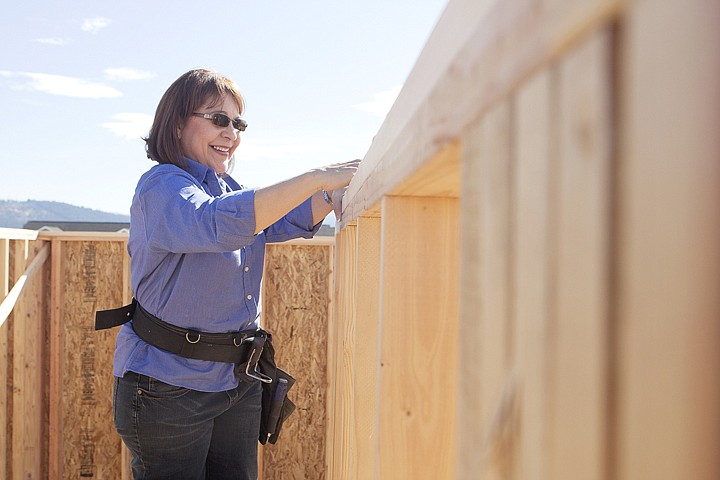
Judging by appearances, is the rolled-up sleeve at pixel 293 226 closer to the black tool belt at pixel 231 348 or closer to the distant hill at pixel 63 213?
the black tool belt at pixel 231 348

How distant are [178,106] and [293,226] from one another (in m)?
0.57

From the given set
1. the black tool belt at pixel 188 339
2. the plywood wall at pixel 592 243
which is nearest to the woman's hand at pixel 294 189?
the black tool belt at pixel 188 339

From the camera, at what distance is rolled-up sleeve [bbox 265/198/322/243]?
7.63 ft

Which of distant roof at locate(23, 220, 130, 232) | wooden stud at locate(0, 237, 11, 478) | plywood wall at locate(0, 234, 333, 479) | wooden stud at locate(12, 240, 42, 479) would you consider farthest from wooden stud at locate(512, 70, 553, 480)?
distant roof at locate(23, 220, 130, 232)

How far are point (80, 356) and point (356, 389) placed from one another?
332cm

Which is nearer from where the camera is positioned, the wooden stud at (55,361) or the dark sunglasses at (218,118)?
the dark sunglasses at (218,118)

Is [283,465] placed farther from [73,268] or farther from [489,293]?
[489,293]

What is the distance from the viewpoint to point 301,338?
4270mm

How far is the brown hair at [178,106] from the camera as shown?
205 centimetres

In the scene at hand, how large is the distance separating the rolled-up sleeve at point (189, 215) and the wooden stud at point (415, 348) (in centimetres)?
74

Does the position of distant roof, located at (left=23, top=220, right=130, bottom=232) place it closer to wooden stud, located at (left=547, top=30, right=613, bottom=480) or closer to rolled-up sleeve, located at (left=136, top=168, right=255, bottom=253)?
rolled-up sleeve, located at (left=136, top=168, right=255, bottom=253)

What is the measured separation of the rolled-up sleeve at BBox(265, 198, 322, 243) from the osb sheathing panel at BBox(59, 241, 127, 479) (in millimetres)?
2202

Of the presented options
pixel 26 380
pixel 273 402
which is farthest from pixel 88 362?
pixel 273 402

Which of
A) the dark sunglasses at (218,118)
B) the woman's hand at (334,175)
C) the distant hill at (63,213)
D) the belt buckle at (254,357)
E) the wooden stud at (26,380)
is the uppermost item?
the distant hill at (63,213)
